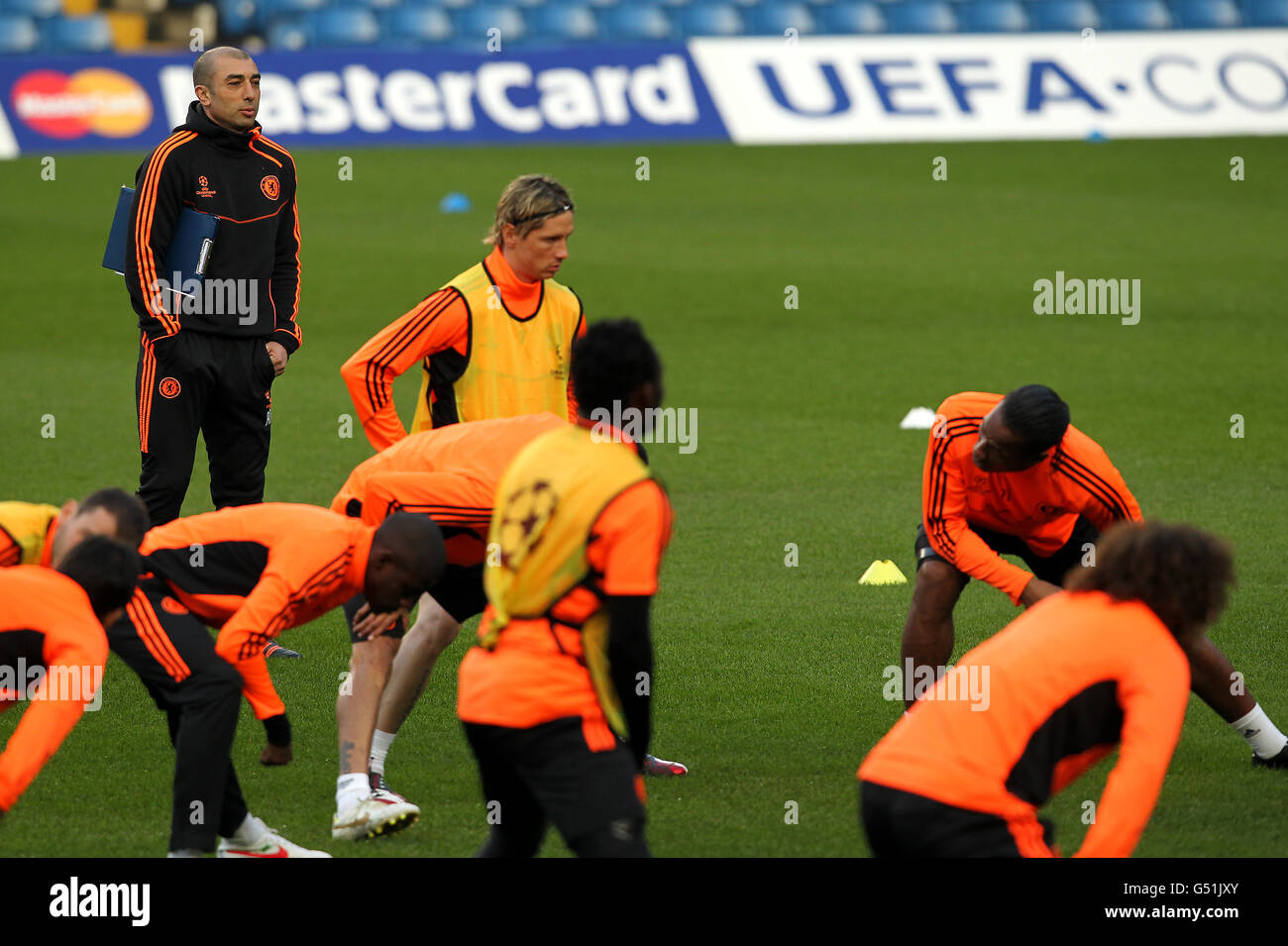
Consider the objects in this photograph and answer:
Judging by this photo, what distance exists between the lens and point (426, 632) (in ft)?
17.7

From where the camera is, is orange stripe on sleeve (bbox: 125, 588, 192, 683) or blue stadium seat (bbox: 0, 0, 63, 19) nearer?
orange stripe on sleeve (bbox: 125, 588, 192, 683)

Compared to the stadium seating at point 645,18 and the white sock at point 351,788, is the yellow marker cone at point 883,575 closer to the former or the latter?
the white sock at point 351,788

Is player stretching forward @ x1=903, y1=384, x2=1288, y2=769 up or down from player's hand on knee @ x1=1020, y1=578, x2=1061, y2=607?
up

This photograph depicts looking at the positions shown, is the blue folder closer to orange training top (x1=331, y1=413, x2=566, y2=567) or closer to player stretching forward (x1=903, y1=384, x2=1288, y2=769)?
orange training top (x1=331, y1=413, x2=566, y2=567)

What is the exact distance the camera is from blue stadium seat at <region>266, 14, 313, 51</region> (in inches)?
1061

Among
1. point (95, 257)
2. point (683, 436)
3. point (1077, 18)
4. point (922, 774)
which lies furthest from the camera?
point (1077, 18)

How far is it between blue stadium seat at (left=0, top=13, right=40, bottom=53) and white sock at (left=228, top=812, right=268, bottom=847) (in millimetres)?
23241

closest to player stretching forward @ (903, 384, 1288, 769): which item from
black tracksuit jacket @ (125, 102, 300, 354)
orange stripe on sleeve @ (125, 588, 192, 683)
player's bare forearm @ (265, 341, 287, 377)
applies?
orange stripe on sleeve @ (125, 588, 192, 683)

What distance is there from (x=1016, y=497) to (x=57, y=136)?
20.5 m

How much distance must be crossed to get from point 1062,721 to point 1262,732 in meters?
2.24

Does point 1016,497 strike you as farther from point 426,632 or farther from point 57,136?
point 57,136

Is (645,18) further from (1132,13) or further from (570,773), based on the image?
(570,773)

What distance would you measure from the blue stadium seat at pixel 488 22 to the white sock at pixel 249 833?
78.0 ft

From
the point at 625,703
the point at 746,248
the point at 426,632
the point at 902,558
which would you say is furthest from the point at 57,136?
the point at 625,703
